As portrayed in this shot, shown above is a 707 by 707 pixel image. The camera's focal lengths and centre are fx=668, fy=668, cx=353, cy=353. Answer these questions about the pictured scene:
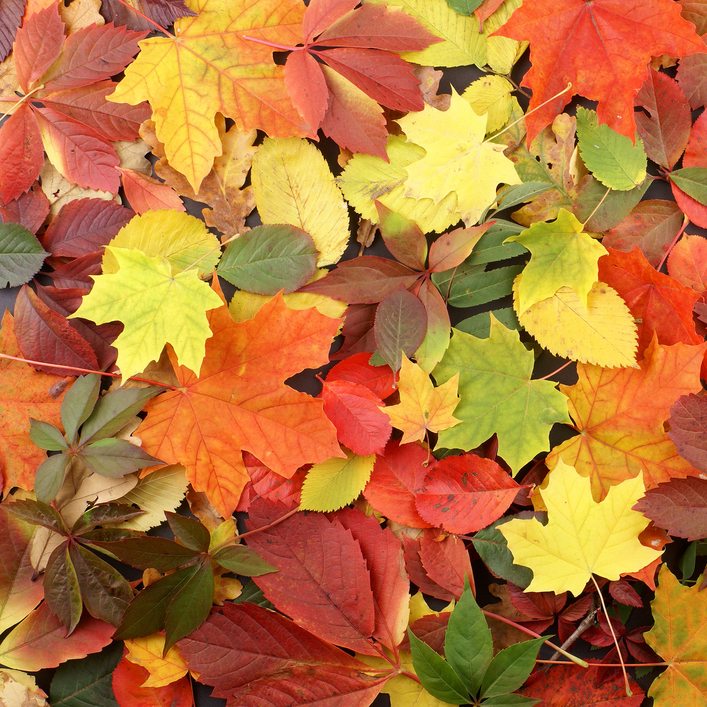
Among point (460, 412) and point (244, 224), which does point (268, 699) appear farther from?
point (244, 224)

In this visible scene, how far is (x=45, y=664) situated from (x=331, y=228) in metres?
0.59

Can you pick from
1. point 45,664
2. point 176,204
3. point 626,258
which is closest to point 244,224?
point 176,204

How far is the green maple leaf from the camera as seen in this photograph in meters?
0.74

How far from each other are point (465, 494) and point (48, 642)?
500 millimetres

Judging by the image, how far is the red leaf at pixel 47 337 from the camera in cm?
78

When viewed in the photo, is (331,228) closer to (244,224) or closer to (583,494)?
(244,224)

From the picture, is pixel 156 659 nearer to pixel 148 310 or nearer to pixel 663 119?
pixel 148 310

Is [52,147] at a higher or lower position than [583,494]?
higher

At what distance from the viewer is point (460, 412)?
2.48ft

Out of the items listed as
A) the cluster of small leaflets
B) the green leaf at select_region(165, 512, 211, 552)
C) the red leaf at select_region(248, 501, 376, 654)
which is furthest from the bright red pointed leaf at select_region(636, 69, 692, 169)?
the green leaf at select_region(165, 512, 211, 552)

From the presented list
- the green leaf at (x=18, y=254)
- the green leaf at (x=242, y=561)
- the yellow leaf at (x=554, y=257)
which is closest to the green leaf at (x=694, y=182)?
the yellow leaf at (x=554, y=257)

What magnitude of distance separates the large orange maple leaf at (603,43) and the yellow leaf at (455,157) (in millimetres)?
80

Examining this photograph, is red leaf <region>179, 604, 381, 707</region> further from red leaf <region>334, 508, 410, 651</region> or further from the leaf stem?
the leaf stem

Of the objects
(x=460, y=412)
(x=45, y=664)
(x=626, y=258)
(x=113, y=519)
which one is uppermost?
(x=626, y=258)
